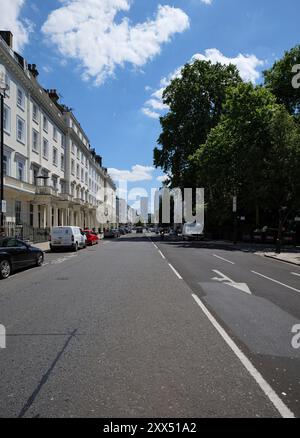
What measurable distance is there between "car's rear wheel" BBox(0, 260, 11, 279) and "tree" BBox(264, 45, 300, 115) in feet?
116

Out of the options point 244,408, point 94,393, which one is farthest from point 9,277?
point 244,408

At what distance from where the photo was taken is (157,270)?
14781mm

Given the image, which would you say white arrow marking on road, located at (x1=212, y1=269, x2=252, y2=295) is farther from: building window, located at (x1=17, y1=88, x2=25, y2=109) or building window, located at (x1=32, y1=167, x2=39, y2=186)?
building window, located at (x1=32, y1=167, x2=39, y2=186)

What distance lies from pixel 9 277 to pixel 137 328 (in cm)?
811

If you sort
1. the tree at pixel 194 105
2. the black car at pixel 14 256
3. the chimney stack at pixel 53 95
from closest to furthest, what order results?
1. the black car at pixel 14 256
2. the tree at pixel 194 105
3. the chimney stack at pixel 53 95

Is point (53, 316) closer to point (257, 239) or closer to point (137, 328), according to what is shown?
point (137, 328)

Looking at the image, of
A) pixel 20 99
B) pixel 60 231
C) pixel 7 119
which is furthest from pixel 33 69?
pixel 60 231

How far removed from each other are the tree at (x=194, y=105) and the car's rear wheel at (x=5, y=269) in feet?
121

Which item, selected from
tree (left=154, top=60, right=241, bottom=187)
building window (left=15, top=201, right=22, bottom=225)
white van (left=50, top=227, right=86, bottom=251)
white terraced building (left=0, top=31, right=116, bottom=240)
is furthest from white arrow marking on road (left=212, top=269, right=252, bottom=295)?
tree (left=154, top=60, right=241, bottom=187)

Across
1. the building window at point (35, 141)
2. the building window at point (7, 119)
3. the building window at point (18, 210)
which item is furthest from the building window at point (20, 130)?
the building window at point (18, 210)

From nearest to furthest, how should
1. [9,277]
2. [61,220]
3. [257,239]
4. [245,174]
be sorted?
1. [9,277]
2. [245,174]
3. [257,239]
4. [61,220]

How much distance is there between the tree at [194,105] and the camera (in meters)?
47.9

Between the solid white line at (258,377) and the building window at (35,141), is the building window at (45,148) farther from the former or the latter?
the solid white line at (258,377)

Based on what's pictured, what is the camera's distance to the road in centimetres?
368
